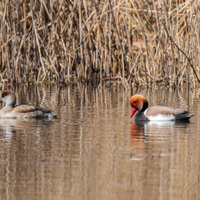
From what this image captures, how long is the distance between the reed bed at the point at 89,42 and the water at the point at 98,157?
3.78m

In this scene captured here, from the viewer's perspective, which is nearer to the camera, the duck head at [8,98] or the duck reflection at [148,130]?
the duck reflection at [148,130]

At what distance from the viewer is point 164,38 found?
13773 mm

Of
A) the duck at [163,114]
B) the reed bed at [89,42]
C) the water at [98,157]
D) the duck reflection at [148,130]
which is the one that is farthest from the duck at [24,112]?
the reed bed at [89,42]

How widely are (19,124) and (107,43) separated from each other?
19.8 ft

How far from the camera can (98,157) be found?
5922 millimetres

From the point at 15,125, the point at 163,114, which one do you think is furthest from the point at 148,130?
the point at 15,125

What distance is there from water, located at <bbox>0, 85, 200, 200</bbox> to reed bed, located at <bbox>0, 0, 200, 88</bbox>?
3784 millimetres

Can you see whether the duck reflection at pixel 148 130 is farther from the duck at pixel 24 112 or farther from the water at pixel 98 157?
the duck at pixel 24 112

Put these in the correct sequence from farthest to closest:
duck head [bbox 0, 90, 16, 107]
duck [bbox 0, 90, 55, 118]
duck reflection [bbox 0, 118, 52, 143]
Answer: duck head [bbox 0, 90, 16, 107] → duck [bbox 0, 90, 55, 118] → duck reflection [bbox 0, 118, 52, 143]

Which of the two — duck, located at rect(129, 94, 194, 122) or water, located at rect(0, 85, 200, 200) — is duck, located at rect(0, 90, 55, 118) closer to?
water, located at rect(0, 85, 200, 200)

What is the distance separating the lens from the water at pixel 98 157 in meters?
4.66

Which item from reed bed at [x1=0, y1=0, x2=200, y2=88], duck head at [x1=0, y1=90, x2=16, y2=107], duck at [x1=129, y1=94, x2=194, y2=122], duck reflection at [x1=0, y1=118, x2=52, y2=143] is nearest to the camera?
duck reflection at [x1=0, y1=118, x2=52, y2=143]

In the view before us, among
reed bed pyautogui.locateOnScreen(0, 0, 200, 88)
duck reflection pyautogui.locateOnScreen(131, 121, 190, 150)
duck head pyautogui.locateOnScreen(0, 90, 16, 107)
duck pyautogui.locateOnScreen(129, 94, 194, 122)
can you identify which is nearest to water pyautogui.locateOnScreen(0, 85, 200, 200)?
duck reflection pyautogui.locateOnScreen(131, 121, 190, 150)

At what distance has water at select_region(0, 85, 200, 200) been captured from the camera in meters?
4.66
